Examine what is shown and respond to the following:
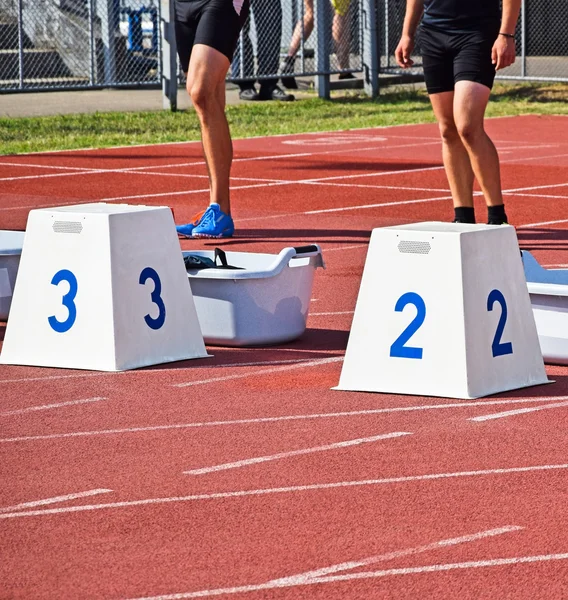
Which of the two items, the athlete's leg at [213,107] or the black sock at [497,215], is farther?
the athlete's leg at [213,107]

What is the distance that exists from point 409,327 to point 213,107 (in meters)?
3.99

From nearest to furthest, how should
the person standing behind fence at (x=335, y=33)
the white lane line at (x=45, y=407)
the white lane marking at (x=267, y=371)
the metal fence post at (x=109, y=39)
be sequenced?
the white lane line at (x=45, y=407), the white lane marking at (x=267, y=371), the metal fence post at (x=109, y=39), the person standing behind fence at (x=335, y=33)

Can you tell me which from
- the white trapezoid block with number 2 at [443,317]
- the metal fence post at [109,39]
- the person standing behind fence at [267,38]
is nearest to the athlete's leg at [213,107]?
the white trapezoid block with number 2 at [443,317]

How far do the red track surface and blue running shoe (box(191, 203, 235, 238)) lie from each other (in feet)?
5.78

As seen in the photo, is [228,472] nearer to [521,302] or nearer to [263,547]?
[263,547]

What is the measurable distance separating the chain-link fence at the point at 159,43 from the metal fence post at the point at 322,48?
0.02 m

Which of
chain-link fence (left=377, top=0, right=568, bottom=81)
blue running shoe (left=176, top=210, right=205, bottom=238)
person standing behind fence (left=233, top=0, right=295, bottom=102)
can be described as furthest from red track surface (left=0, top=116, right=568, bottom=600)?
chain-link fence (left=377, top=0, right=568, bottom=81)

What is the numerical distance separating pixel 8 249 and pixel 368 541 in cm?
341

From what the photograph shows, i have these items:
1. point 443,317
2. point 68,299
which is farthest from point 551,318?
point 68,299

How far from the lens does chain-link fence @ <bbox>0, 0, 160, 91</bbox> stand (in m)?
22.5

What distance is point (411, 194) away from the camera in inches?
496

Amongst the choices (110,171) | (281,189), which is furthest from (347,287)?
(110,171)

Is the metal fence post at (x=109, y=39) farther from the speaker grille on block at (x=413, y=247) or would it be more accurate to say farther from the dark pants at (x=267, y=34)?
the speaker grille on block at (x=413, y=247)

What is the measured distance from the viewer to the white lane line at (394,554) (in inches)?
148
